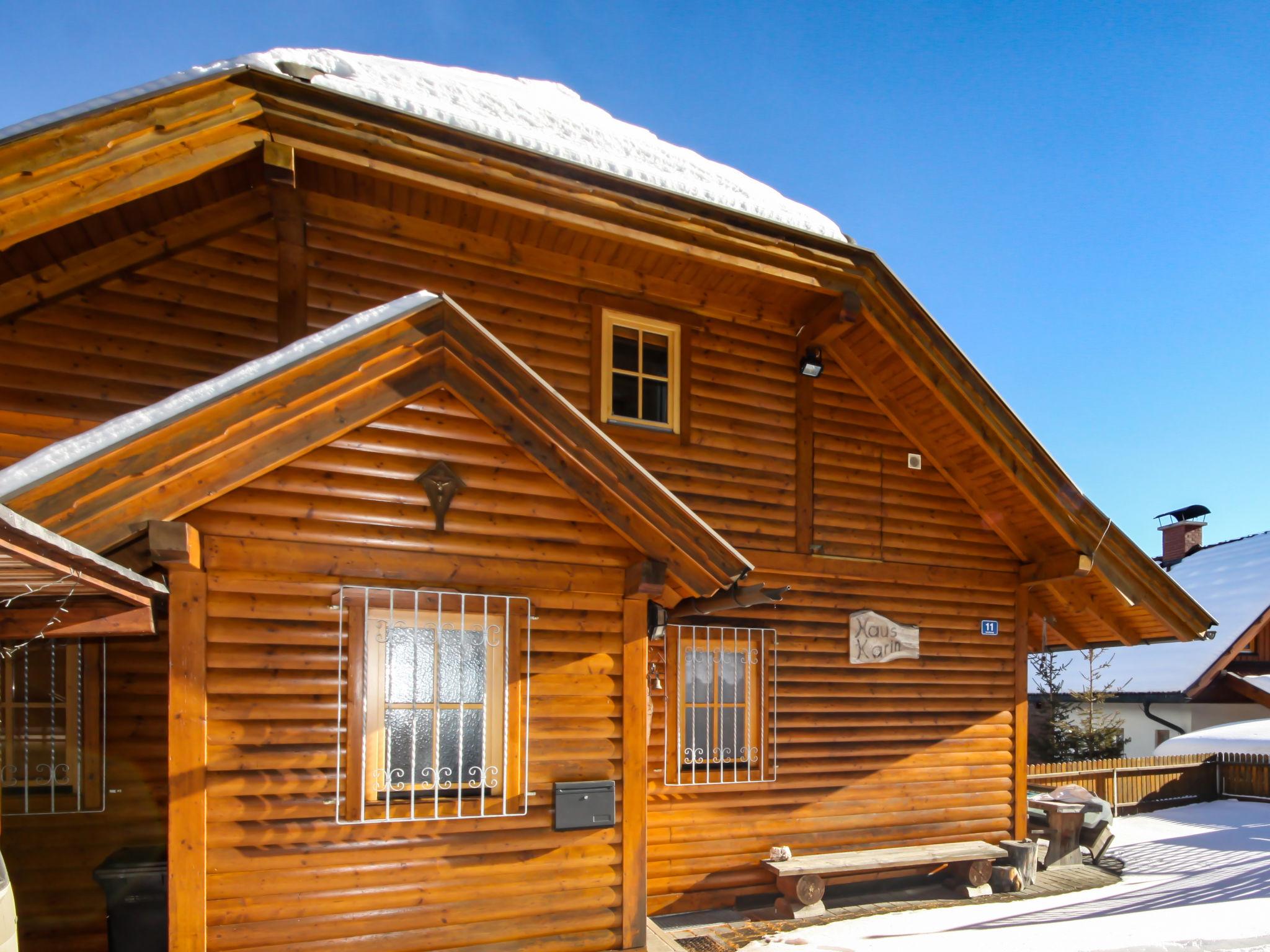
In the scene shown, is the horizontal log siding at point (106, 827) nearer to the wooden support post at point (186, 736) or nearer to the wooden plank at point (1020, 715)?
the wooden support post at point (186, 736)

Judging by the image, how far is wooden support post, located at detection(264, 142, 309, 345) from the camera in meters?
6.42

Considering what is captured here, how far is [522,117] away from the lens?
779cm

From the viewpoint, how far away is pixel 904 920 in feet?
24.6

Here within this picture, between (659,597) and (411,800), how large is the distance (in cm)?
206

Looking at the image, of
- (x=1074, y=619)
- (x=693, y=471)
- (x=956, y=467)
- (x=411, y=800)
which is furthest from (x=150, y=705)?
(x=1074, y=619)

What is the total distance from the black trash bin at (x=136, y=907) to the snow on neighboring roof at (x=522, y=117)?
4.46m

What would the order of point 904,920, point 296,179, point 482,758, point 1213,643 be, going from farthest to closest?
point 1213,643 → point 904,920 → point 296,179 → point 482,758

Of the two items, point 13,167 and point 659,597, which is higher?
point 13,167

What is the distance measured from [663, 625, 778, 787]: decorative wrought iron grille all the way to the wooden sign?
1.06 meters

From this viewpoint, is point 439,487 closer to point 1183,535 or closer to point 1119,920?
point 1119,920

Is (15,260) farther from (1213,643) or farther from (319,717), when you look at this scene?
(1213,643)

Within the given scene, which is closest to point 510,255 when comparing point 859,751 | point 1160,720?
point 859,751

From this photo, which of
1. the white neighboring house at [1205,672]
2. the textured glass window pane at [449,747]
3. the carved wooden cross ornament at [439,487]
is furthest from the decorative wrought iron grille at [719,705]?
the white neighboring house at [1205,672]

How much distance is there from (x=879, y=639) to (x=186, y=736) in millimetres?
6665
